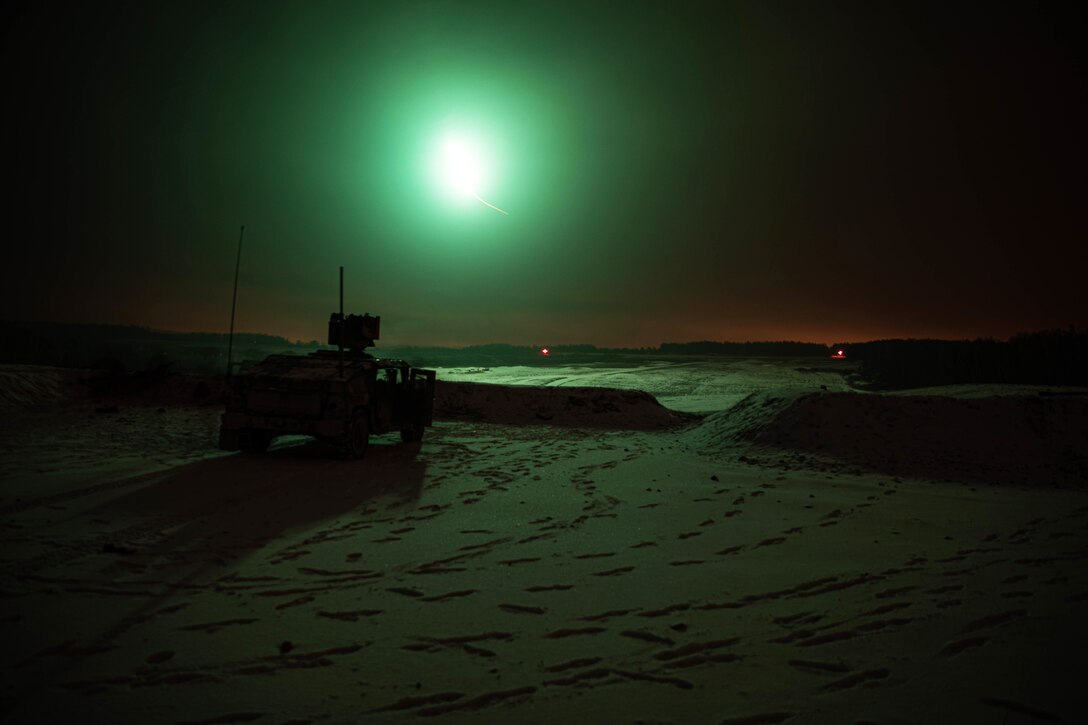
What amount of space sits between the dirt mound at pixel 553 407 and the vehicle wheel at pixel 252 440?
8140mm

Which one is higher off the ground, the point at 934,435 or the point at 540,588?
the point at 934,435

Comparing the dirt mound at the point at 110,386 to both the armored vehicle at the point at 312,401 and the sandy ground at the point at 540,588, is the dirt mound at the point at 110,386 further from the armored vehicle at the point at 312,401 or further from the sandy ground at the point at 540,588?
the armored vehicle at the point at 312,401

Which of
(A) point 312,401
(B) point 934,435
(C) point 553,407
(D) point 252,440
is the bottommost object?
(D) point 252,440

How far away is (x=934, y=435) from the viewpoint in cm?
1184

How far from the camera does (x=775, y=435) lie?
12789 mm

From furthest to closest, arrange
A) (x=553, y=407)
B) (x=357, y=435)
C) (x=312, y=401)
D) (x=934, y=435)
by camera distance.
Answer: (x=553, y=407) < (x=934, y=435) < (x=357, y=435) < (x=312, y=401)

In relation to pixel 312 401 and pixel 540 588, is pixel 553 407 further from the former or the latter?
pixel 540 588

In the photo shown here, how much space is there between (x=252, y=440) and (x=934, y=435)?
13.9 m

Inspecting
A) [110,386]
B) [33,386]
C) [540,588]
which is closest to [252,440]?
[540,588]

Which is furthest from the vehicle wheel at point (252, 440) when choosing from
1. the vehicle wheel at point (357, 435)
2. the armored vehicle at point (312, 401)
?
the vehicle wheel at point (357, 435)

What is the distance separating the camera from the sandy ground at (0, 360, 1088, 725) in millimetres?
3125

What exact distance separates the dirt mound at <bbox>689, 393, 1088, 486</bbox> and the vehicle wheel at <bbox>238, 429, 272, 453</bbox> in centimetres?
955

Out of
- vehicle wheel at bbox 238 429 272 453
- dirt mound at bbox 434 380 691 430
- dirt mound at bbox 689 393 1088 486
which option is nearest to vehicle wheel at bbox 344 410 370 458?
vehicle wheel at bbox 238 429 272 453

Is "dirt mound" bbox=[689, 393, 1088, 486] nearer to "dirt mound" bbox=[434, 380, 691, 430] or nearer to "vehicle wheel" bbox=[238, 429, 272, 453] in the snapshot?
"dirt mound" bbox=[434, 380, 691, 430]
